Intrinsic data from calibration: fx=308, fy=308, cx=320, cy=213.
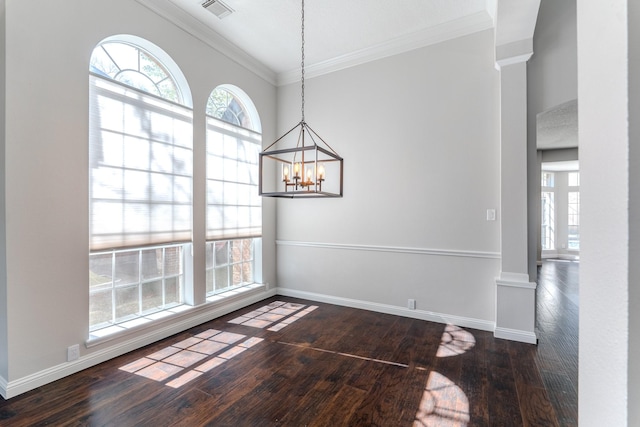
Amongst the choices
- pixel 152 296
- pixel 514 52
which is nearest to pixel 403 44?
pixel 514 52

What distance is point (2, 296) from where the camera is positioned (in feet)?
7.54

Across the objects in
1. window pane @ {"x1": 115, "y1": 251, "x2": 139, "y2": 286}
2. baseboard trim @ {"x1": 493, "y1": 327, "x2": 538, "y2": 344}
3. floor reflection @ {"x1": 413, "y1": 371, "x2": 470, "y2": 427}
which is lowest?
floor reflection @ {"x1": 413, "y1": 371, "x2": 470, "y2": 427}

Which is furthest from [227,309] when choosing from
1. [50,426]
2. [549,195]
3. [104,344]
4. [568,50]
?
[549,195]

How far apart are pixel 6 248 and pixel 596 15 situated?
3.34 m

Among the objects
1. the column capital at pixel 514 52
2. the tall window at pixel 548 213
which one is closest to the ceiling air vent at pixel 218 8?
the column capital at pixel 514 52

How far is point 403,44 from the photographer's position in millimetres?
3984

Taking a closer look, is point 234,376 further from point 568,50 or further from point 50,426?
point 568,50

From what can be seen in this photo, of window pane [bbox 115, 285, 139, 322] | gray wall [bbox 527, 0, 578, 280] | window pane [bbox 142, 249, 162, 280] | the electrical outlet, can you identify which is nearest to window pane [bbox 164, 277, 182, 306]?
window pane [bbox 142, 249, 162, 280]

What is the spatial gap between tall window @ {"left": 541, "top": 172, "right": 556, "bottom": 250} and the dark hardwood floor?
21.8ft

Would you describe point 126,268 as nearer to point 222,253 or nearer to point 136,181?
point 136,181

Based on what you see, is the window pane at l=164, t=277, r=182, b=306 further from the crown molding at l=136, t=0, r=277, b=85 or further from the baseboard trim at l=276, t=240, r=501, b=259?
the crown molding at l=136, t=0, r=277, b=85

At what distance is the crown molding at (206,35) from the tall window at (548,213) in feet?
28.8

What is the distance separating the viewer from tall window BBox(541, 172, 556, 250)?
30.0 ft

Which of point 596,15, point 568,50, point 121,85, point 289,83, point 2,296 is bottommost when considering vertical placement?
point 2,296
